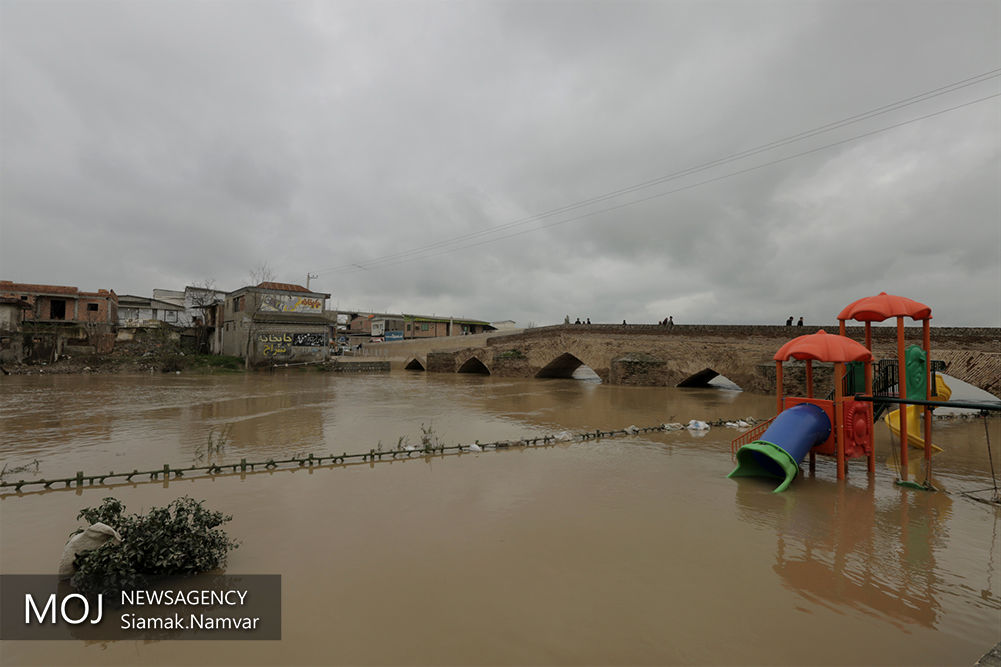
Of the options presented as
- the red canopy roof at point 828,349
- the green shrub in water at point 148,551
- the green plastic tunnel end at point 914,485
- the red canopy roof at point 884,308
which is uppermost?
the red canopy roof at point 884,308

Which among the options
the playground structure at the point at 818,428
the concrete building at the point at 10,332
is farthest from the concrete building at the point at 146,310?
the playground structure at the point at 818,428

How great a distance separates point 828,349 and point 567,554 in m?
6.48

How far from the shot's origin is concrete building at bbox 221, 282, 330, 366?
36.5 m

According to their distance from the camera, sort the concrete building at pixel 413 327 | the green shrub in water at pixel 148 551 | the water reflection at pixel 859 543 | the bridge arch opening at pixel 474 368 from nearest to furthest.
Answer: the green shrub in water at pixel 148 551, the water reflection at pixel 859 543, the bridge arch opening at pixel 474 368, the concrete building at pixel 413 327

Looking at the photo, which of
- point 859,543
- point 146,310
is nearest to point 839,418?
point 859,543

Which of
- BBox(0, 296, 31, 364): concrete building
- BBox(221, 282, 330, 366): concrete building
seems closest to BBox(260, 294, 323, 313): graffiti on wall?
BBox(221, 282, 330, 366): concrete building

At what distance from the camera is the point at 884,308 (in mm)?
8633

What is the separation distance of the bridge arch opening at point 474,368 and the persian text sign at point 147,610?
120 ft

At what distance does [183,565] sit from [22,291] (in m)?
50.3

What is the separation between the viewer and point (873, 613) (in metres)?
3.91

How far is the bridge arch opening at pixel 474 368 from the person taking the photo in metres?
41.0

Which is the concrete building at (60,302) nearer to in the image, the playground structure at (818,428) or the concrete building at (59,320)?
the concrete building at (59,320)

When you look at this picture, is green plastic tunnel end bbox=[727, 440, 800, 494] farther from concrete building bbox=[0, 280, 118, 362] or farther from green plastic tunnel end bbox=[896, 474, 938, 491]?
concrete building bbox=[0, 280, 118, 362]

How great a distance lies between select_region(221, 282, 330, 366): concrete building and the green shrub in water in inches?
1398
